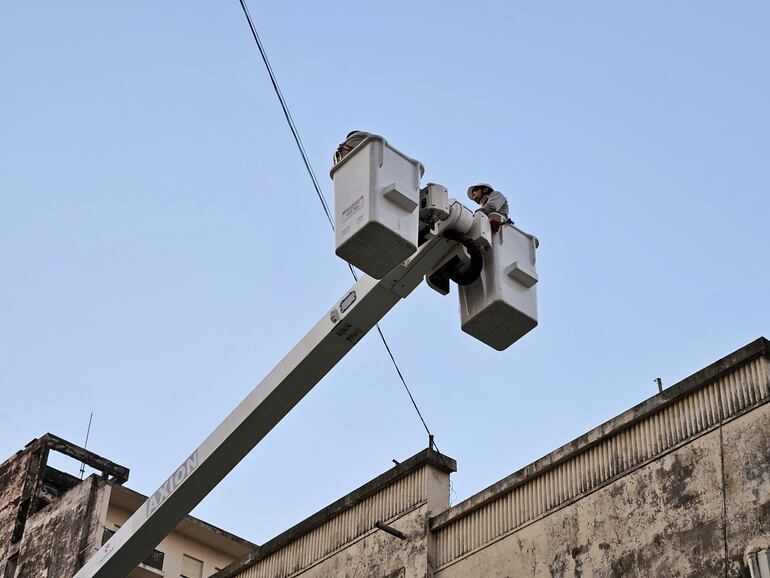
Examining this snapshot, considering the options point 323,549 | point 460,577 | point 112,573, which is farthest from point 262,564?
point 112,573

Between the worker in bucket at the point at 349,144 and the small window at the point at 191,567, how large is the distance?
2459 cm

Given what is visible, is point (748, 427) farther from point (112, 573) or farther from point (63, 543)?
point (63, 543)

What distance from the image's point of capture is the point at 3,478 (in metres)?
34.6

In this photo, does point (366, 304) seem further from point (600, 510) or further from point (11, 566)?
point (11, 566)

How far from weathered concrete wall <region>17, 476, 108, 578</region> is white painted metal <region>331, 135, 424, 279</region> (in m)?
22.0

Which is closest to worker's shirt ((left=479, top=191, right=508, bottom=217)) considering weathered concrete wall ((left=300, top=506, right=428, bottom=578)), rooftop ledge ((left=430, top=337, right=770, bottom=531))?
rooftop ledge ((left=430, top=337, right=770, bottom=531))

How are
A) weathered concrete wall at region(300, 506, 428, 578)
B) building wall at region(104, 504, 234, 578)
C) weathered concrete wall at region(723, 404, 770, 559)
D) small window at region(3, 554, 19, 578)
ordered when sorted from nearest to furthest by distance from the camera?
weathered concrete wall at region(723, 404, 770, 559) → weathered concrete wall at region(300, 506, 428, 578) → small window at region(3, 554, 19, 578) → building wall at region(104, 504, 234, 578)

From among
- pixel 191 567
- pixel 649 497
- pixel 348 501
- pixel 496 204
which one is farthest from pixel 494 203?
pixel 191 567

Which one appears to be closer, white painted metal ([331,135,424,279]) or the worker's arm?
white painted metal ([331,135,424,279])

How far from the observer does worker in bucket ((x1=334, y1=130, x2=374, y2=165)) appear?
11.1 metres

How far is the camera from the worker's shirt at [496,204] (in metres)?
11.4

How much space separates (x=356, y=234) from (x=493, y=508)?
29.5 feet

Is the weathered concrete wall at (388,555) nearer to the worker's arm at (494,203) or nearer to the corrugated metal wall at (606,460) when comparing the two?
the corrugated metal wall at (606,460)

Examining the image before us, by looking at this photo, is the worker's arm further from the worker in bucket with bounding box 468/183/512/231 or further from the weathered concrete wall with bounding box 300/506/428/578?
the weathered concrete wall with bounding box 300/506/428/578
